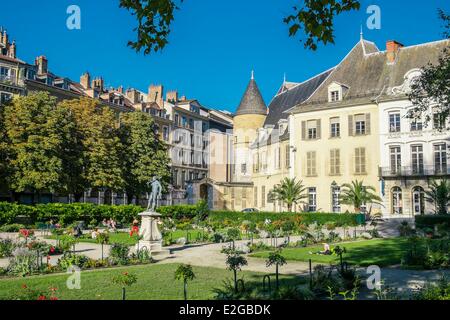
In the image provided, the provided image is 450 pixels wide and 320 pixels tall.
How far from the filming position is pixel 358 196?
35.7m

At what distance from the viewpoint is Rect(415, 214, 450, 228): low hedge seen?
88.7 ft

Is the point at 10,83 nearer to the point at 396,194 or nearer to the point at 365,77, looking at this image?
the point at 365,77

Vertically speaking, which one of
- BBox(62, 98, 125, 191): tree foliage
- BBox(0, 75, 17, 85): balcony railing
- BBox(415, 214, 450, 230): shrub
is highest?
BBox(0, 75, 17, 85): balcony railing

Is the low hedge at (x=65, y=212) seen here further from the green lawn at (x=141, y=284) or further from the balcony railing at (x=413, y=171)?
the balcony railing at (x=413, y=171)

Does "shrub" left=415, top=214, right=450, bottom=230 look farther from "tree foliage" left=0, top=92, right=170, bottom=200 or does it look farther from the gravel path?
"tree foliage" left=0, top=92, right=170, bottom=200

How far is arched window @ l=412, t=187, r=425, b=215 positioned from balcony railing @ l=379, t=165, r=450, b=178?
1.23 meters

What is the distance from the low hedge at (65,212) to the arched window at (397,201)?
20857 mm

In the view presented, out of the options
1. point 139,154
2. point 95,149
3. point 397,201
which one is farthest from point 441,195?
point 139,154

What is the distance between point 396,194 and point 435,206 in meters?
3.24

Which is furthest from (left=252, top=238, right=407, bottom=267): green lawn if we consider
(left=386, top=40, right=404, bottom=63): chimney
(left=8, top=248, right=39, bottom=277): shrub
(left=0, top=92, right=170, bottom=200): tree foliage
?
(left=0, top=92, right=170, bottom=200): tree foliage

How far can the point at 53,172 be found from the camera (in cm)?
3588

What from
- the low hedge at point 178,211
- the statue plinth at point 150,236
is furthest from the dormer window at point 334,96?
the statue plinth at point 150,236

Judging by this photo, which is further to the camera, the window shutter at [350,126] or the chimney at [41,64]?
the chimney at [41,64]

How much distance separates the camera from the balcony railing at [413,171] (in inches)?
1364
